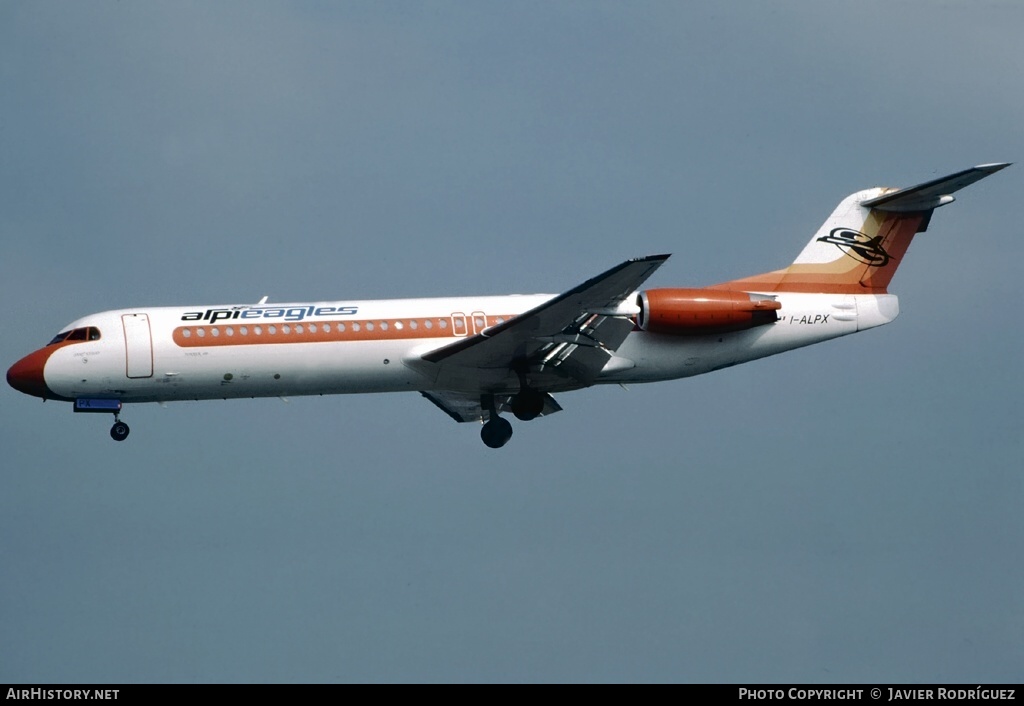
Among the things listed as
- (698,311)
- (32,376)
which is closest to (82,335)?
(32,376)

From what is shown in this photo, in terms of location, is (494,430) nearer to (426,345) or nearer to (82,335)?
(426,345)

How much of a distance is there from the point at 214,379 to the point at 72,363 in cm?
308

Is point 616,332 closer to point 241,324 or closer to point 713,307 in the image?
point 713,307

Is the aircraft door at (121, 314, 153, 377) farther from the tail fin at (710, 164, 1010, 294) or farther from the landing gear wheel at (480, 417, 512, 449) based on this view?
the tail fin at (710, 164, 1010, 294)

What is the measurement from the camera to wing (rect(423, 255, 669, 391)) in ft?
105

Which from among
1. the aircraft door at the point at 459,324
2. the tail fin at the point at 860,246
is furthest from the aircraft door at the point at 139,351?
the tail fin at the point at 860,246

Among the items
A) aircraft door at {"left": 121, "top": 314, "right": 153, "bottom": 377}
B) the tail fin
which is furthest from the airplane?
the tail fin

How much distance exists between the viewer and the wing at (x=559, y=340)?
105 feet

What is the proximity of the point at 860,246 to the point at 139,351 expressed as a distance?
653 inches

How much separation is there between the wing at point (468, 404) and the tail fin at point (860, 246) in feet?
16.1

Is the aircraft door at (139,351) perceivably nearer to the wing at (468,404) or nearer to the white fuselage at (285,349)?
the white fuselage at (285,349)

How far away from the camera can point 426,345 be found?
34531 millimetres

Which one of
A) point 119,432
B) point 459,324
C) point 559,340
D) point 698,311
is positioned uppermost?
point 459,324

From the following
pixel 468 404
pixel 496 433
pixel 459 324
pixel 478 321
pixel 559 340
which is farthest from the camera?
pixel 468 404
